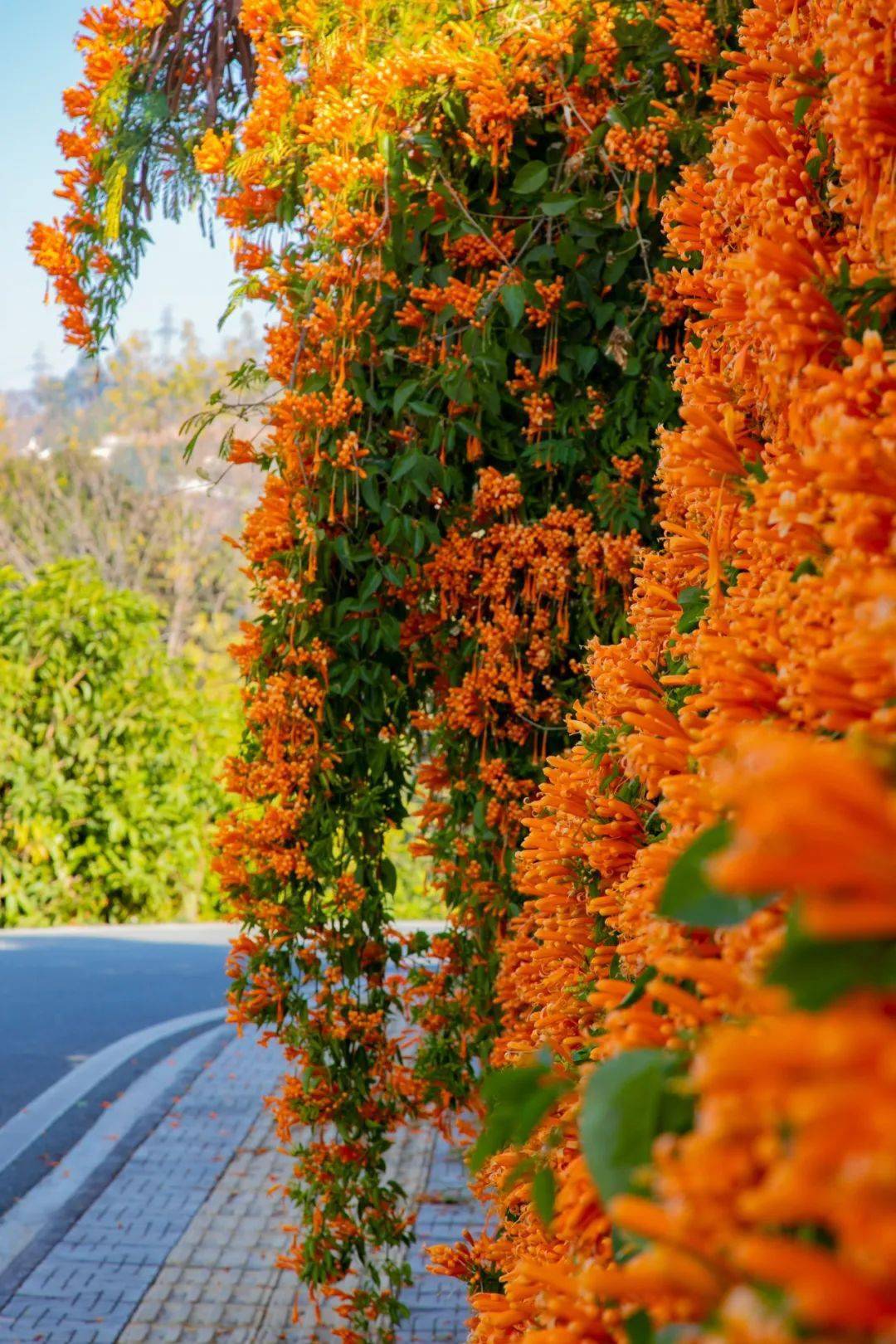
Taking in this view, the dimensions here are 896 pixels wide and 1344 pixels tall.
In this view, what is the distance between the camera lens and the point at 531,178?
110 inches

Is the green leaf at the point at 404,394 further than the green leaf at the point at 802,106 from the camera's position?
Yes

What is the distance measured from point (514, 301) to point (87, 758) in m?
7.66

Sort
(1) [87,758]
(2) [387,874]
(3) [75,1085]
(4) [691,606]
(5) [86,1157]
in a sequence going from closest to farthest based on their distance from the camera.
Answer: (4) [691,606] → (2) [387,874] → (5) [86,1157] → (3) [75,1085] → (1) [87,758]

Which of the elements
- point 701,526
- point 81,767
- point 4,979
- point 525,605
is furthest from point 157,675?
point 701,526

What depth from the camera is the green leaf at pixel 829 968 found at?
46 cm

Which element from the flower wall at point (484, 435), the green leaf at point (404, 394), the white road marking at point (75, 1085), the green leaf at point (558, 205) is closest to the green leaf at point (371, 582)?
the flower wall at point (484, 435)

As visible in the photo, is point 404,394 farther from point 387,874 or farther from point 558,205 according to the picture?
point 387,874

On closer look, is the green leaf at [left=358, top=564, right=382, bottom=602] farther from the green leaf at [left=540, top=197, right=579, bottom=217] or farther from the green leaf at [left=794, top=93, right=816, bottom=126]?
the green leaf at [left=794, top=93, right=816, bottom=126]

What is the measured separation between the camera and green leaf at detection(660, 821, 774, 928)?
23.5 inches

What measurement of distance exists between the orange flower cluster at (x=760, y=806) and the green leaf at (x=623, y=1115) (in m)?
0.01

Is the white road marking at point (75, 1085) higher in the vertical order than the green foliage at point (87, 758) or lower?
lower

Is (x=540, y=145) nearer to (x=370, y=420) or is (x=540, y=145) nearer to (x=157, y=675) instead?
(x=370, y=420)

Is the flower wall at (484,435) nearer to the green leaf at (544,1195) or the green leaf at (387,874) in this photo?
the green leaf at (387,874)

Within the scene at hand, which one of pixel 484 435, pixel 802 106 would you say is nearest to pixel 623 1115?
pixel 802 106
